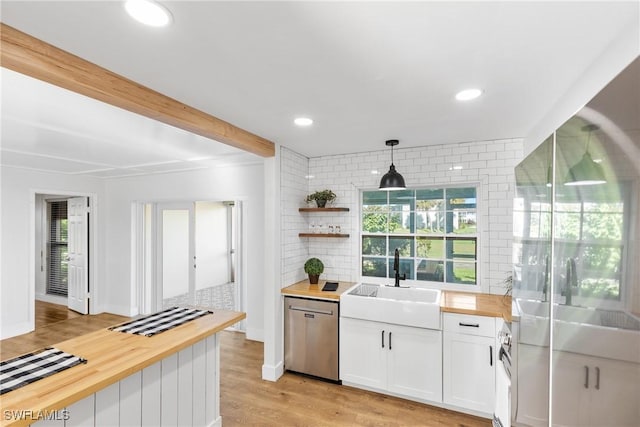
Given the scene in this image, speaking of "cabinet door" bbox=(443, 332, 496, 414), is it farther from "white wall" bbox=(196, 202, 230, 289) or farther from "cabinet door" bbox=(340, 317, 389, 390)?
"white wall" bbox=(196, 202, 230, 289)

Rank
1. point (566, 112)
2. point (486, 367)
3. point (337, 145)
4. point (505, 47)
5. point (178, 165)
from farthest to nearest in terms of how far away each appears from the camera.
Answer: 1. point (178, 165)
2. point (337, 145)
3. point (486, 367)
4. point (566, 112)
5. point (505, 47)

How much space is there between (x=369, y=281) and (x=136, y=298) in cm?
413

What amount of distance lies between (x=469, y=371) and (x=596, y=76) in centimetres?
229

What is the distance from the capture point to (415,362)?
2.74 m

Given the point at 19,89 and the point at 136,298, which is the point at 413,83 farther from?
the point at 136,298

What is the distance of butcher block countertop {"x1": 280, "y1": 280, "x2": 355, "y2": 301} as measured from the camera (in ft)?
10.1

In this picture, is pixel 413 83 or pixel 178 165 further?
pixel 178 165

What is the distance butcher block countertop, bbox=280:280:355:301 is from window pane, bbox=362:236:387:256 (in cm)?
47

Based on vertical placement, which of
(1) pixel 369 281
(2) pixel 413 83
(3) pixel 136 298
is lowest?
(3) pixel 136 298

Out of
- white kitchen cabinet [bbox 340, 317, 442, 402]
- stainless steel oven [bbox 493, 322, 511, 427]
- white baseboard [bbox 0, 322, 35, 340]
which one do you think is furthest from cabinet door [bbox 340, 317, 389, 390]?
white baseboard [bbox 0, 322, 35, 340]

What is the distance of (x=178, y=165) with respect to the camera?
4445mm

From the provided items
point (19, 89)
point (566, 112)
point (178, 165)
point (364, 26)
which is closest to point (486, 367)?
point (566, 112)

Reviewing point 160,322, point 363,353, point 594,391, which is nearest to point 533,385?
point 594,391

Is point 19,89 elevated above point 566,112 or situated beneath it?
elevated above
